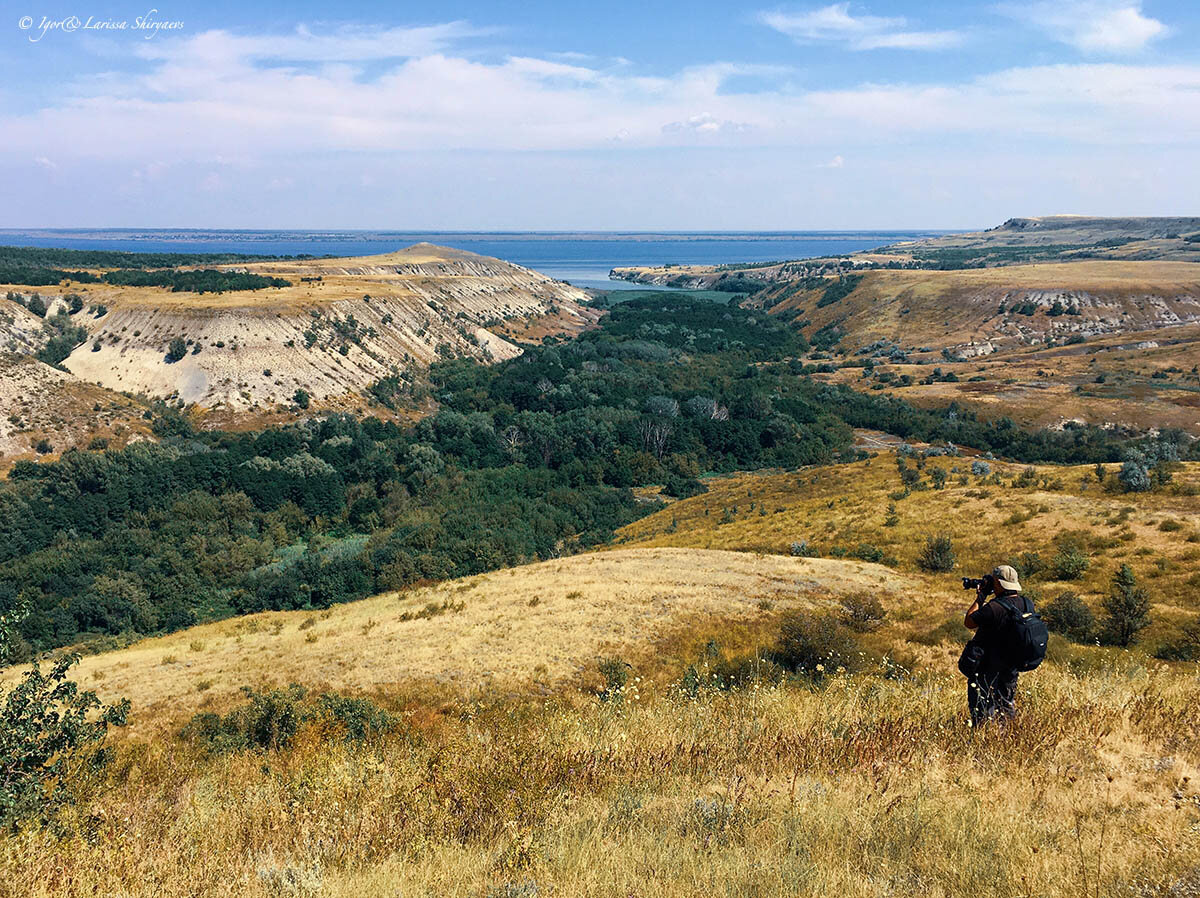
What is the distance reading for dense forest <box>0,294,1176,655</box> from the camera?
1344 inches

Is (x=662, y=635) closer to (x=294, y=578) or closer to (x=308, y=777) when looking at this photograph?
(x=308, y=777)


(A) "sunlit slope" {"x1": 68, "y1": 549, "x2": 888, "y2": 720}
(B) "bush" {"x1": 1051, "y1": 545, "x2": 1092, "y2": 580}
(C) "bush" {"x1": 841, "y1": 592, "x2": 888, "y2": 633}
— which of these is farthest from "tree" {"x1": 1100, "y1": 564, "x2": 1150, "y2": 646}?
(A) "sunlit slope" {"x1": 68, "y1": 549, "x2": 888, "y2": 720}

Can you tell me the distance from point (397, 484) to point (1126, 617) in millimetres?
43681

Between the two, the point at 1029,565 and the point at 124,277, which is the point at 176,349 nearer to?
the point at 124,277

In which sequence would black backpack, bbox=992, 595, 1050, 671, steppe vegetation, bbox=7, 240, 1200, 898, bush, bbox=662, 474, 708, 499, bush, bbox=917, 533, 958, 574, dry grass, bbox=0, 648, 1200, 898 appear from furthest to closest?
bush, bbox=662, 474, 708, 499 < bush, bbox=917, 533, 958, 574 < black backpack, bbox=992, 595, 1050, 671 < steppe vegetation, bbox=7, 240, 1200, 898 < dry grass, bbox=0, 648, 1200, 898

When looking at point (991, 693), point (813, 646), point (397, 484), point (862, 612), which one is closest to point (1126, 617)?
point (862, 612)

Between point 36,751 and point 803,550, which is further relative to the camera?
point 803,550

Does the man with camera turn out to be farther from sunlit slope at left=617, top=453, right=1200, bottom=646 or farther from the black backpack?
sunlit slope at left=617, top=453, right=1200, bottom=646

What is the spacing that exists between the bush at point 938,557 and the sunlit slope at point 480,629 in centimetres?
218

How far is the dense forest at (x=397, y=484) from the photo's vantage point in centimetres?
3412

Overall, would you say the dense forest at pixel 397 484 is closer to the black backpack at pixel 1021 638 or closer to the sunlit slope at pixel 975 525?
the sunlit slope at pixel 975 525

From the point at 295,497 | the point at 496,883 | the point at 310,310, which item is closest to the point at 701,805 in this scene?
the point at 496,883

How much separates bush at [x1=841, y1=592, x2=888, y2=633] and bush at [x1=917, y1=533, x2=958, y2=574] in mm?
6314

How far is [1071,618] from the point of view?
1733 centimetres
